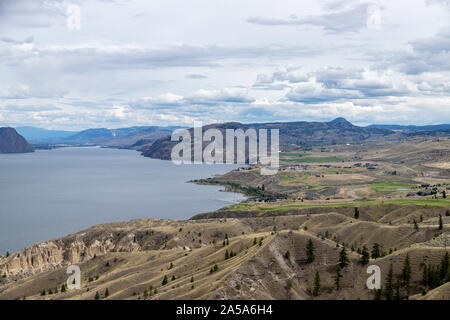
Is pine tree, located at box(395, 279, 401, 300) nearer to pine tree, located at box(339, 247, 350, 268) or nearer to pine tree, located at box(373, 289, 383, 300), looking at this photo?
pine tree, located at box(373, 289, 383, 300)

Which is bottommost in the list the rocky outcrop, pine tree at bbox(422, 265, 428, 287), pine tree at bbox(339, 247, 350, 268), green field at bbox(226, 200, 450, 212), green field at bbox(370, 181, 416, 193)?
the rocky outcrop

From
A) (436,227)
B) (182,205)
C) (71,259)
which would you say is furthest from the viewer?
(182,205)

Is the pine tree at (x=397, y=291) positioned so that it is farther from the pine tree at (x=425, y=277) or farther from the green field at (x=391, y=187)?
the green field at (x=391, y=187)

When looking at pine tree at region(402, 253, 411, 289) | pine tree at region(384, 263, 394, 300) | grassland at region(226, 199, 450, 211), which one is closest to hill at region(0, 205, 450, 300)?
pine tree at region(402, 253, 411, 289)

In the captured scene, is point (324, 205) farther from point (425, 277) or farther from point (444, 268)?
point (425, 277)

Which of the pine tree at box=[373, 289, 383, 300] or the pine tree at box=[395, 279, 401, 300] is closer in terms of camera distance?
the pine tree at box=[395, 279, 401, 300]

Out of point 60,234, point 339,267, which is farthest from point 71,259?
point 339,267

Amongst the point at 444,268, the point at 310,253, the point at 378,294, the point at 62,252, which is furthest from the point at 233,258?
the point at 62,252

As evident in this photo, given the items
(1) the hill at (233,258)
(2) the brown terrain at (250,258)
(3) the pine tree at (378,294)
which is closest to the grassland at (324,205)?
(2) the brown terrain at (250,258)

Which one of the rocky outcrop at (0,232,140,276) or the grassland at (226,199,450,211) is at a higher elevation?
the grassland at (226,199,450,211)
